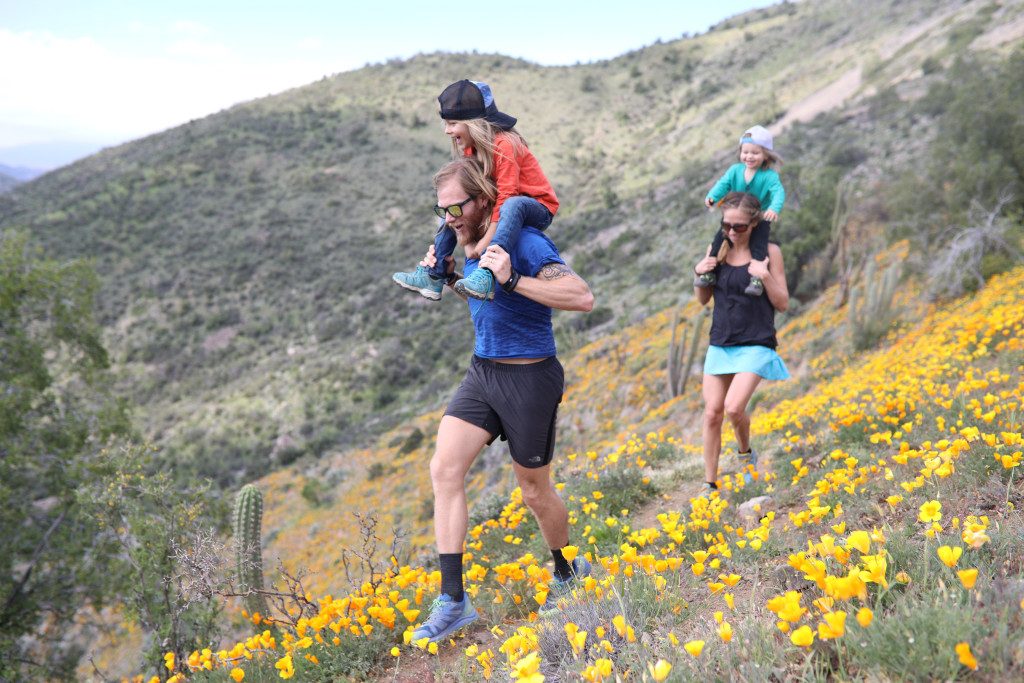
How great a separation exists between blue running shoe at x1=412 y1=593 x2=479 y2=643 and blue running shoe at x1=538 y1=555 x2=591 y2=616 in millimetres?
349

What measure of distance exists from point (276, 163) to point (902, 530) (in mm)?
56598

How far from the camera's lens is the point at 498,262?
2484mm

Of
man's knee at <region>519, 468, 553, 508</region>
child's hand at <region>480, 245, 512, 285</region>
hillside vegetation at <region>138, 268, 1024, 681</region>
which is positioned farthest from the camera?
man's knee at <region>519, 468, 553, 508</region>

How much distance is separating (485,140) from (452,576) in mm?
1923

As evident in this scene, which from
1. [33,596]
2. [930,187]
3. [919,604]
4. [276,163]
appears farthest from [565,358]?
[276,163]

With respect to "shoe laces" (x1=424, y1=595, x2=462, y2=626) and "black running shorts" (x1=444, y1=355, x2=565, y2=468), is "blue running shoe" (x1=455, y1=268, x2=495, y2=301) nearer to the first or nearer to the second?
"black running shorts" (x1=444, y1=355, x2=565, y2=468)

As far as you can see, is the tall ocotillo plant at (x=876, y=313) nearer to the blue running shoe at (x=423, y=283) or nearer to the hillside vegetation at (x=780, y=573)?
the hillside vegetation at (x=780, y=573)

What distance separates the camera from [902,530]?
2.26 meters

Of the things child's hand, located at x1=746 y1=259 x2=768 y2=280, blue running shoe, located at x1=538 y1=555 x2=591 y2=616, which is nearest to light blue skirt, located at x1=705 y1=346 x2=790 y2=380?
child's hand, located at x1=746 y1=259 x2=768 y2=280

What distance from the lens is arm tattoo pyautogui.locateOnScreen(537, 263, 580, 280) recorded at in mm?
2656

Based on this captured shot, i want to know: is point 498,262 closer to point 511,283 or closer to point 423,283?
point 511,283

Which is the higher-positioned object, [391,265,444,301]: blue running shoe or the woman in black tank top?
[391,265,444,301]: blue running shoe

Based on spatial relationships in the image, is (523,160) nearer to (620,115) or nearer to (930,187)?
(930,187)

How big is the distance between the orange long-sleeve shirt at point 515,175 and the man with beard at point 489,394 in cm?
8
